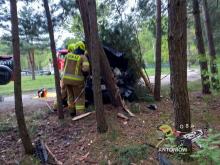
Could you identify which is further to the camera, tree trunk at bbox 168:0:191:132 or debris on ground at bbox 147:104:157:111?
debris on ground at bbox 147:104:157:111

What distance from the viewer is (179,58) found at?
16.4ft

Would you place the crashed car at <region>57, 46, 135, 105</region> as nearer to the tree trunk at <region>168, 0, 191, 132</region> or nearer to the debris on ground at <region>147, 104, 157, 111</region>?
the debris on ground at <region>147, 104, 157, 111</region>

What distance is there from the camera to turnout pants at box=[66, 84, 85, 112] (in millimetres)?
8558

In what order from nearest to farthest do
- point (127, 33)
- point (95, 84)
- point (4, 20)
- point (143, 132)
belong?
point (95, 84) < point (143, 132) < point (127, 33) < point (4, 20)

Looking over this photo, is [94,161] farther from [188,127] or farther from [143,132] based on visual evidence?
[188,127]

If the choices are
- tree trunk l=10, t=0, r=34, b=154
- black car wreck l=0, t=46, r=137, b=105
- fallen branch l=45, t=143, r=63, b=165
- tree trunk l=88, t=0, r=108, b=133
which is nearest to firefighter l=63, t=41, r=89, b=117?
black car wreck l=0, t=46, r=137, b=105

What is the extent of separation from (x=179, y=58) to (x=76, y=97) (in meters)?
4.18

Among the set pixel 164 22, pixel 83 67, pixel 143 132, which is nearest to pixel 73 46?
pixel 83 67

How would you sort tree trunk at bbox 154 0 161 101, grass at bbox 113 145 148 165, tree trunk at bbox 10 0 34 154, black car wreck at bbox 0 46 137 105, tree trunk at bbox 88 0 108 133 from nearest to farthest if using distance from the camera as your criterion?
grass at bbox 113 145 148 165, tree trunk at bbox 10 0 34 154, tree trunk at bbox 88 0 108 133, black car wreck at bbox 0 46 137 105, tree trunk at bbox 154 0 161 101

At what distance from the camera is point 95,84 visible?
678cm

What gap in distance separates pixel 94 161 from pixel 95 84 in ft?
4.91

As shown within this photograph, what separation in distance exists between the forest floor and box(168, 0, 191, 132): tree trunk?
68 cm

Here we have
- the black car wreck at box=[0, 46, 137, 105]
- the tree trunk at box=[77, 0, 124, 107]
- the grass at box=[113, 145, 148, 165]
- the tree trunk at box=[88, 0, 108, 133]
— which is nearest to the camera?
the grass at box=[113, 145, 148, 165]

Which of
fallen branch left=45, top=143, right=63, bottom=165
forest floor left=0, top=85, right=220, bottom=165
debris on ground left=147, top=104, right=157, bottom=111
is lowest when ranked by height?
fallen branch left=45, top=143, right=63, bottom=165
